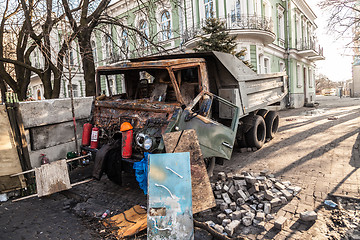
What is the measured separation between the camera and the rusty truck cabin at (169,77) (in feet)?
14.4

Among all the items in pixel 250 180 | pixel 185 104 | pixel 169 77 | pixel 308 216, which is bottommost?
pixel 308 216

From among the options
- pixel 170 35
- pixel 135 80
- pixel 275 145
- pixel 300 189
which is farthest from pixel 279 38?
pixel 300 189

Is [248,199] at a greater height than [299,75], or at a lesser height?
lesser

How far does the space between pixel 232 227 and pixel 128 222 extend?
1415 mm

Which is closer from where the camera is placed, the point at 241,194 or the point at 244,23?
the point at 241,194

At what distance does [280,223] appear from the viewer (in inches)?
116

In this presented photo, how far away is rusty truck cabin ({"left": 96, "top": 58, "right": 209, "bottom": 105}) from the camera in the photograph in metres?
4.39

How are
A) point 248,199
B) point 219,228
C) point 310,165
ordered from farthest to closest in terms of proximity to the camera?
point 310,165 < point 248,199 < point 219,228

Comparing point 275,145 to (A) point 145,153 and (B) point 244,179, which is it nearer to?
(B) point 244,179

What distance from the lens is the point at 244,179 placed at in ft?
13.4

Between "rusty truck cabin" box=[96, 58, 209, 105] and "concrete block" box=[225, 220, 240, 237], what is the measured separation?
2.14 metres

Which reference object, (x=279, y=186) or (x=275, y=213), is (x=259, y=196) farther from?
(x=279, y=186)

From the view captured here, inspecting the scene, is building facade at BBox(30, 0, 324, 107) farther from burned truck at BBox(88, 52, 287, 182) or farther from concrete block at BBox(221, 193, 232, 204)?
concrete block at BBox(221, 193, 232, 204)

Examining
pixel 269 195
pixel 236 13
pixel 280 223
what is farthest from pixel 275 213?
pixel 236 13
